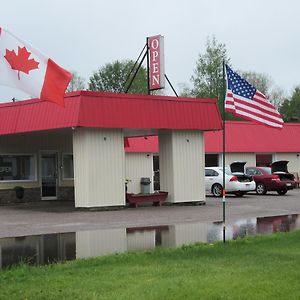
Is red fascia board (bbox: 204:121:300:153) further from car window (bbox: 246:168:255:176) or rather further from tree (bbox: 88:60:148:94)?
tree (bbox: 88:60:148:94)

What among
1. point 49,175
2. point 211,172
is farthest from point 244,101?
point 211,172

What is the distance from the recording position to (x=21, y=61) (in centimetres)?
828

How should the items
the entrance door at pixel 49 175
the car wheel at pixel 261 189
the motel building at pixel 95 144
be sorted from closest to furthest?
the motel building at pixel 95 144
the entrance door at pixel 49 175
the car wheel at pixel 261 189

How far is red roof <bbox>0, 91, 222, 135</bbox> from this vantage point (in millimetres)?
20578

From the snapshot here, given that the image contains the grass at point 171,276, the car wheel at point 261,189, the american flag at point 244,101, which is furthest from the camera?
the car wheel at point 261,189

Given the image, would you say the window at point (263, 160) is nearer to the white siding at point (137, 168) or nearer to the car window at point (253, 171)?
the car window at point (253, 171)

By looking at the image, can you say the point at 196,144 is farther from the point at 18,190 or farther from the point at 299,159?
the point at 299,159

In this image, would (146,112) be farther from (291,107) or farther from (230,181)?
(291,107)

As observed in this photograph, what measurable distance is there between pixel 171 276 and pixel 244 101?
17.5 feet

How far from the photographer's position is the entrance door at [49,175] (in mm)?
27297

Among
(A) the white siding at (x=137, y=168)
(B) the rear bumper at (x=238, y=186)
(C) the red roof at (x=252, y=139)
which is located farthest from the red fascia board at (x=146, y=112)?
(C) the red roof at (x=252, y=139)

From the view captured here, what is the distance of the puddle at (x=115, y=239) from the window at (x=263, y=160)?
26.5 m

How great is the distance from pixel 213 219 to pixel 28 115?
8748mm

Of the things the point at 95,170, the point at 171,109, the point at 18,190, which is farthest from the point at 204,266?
the point at 18,190
